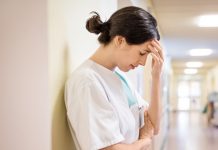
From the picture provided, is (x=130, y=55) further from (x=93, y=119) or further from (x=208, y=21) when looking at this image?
(x=208, y=21)

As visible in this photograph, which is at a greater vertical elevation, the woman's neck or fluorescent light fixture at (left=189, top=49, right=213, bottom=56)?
fluorescent light fixture at (left=189, top=49, right=213, bottom=56)

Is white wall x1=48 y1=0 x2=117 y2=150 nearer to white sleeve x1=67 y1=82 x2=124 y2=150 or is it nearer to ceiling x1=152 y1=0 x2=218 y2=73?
white sleeve x1=67 y1=82 x2=124 y2=150

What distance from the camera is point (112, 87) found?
58.8 inches

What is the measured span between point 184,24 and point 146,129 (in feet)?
18.0

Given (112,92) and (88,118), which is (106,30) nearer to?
(112,92)

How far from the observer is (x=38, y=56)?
4.18 ft

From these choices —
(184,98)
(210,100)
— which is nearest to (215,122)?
Result: (210,100)

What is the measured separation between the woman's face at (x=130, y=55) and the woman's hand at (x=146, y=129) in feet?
1.20

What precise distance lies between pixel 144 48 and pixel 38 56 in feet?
1.46

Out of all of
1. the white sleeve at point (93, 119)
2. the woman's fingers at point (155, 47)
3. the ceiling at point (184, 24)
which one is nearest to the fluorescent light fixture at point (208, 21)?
the ceiling at point (184, 24)

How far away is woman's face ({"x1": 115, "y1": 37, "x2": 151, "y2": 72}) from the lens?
1.42 m

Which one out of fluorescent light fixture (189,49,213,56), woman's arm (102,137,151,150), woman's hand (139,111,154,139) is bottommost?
woman's arm (102,137,151,150)

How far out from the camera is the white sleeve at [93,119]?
128 centimetres

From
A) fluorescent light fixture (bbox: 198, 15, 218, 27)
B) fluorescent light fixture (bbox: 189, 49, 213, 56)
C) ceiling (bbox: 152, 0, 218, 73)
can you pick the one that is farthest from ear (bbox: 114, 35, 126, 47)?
fluorescent light fixture (bbox: 189, 49, 213, 56)
